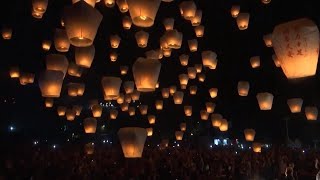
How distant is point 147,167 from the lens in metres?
10.6

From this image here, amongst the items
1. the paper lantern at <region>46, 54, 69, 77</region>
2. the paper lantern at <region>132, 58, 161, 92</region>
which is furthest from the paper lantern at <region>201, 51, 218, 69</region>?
the paper lantern at <region>132, 58, 161, 92</region>

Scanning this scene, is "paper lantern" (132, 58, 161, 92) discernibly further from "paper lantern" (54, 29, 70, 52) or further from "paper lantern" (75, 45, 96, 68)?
"paper lantern" (54, 29, 70, 52)

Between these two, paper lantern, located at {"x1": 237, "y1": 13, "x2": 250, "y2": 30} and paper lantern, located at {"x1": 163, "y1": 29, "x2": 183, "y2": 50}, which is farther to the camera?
paper lantern, located at {"x1": 237, "y1": 13, "x2": 250, "y2": 30}

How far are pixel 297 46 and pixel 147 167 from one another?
21.8ft

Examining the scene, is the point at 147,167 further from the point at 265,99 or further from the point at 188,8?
the point at 188,8

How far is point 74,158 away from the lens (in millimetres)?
12047

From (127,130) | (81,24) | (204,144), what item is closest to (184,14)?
(127,130)

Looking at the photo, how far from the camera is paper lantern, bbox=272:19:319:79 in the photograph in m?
4.87

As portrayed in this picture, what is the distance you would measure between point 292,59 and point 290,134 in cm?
2187

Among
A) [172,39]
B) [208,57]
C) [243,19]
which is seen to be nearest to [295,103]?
[243,19]

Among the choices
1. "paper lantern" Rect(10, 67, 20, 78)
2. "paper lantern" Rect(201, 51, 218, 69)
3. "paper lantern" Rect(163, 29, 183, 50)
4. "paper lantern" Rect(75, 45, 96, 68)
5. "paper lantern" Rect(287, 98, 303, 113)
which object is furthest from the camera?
"paper lantern" Rect(10, 67, 20, 78)

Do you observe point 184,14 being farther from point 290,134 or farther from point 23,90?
point 290,134

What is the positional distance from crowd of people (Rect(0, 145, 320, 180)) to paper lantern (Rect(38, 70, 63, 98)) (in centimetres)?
256

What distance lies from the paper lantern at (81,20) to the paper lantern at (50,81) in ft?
6.24
